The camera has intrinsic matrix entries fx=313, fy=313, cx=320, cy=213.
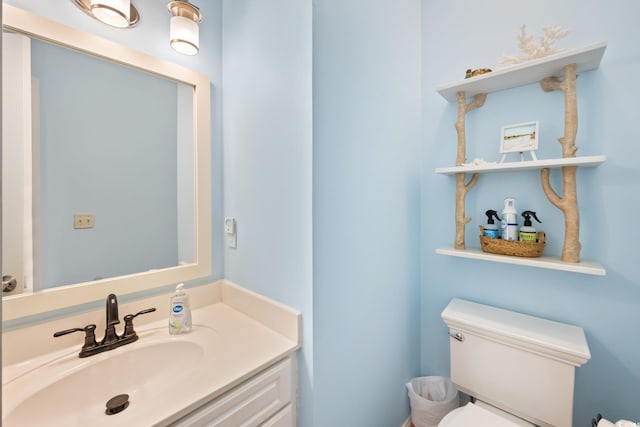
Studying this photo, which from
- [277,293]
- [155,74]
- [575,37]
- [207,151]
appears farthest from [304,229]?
[575,37]

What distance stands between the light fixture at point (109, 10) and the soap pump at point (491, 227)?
1648 mm

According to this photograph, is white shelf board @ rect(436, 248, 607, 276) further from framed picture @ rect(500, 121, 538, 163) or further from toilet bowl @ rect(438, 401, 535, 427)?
toilet bowl @ rect(438, 401, 535, 427)

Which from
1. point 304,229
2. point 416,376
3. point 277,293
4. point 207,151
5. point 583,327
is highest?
point 207,151

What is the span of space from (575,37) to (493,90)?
13.0 inches

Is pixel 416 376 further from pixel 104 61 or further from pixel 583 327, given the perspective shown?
pixel 104 61

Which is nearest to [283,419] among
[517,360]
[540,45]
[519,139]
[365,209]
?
[365,209]

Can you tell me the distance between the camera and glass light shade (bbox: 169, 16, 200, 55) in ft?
4.13

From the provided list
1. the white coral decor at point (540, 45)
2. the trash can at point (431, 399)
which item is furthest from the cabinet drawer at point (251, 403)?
the white coral decor at point (540, 45)

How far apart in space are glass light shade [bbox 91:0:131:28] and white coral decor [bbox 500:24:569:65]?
1.47m

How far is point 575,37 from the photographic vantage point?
127 centimetres

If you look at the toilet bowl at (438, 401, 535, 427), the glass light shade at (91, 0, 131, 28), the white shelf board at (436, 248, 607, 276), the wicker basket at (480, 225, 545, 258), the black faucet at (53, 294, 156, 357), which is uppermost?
the glass light shade at (91, 0, 131, 28)

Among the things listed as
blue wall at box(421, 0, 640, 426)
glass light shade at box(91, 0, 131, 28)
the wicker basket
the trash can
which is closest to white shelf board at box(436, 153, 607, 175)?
blue wall at box(421, 0, 640, 426)

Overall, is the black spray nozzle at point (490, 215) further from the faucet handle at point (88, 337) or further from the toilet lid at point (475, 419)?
the faucet handle at point (88, 337)

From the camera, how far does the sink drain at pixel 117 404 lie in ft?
2.93
